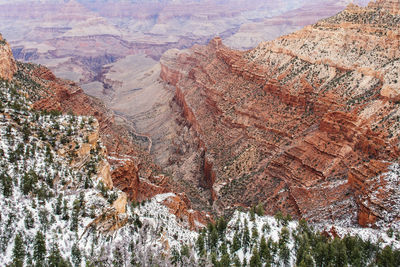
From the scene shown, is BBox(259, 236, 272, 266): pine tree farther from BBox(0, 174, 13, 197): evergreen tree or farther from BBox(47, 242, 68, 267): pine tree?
BBox(0, 174, 13, 197): evergreen tree

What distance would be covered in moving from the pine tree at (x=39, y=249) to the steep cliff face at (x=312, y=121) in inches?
1151

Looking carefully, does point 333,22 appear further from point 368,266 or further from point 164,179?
point 368,266

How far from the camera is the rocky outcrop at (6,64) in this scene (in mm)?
49244

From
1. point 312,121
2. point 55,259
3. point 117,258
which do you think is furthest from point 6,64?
point 312,121

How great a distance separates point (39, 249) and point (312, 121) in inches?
1681

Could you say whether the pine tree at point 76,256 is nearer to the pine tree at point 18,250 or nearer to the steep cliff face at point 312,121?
the pine tree at point 18,250

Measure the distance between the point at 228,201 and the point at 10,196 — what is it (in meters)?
32.9

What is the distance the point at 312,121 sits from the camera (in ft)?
179

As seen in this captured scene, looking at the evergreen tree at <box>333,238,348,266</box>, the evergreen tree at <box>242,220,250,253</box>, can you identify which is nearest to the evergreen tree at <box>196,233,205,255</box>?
the evergreen tree at <box>242,220,250,253</box>

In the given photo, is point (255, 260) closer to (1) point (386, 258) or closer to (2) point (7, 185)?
(1) point (386, 258)

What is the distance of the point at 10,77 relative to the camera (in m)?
51.2

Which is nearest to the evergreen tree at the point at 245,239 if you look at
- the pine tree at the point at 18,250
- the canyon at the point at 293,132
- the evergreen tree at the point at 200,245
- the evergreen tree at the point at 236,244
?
the evergreen tree at the point at 236,244

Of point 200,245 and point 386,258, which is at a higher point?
point 386,258

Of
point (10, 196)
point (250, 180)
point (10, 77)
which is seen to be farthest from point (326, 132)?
point (10, 77)
